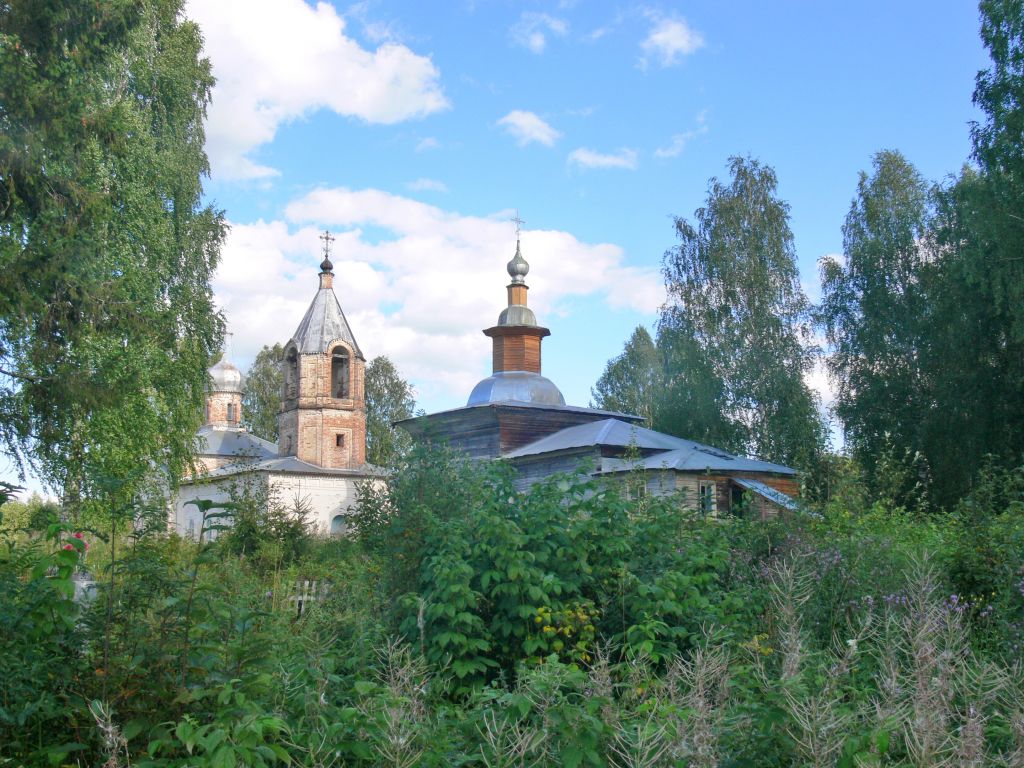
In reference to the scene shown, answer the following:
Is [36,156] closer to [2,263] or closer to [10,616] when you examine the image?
[2,263]

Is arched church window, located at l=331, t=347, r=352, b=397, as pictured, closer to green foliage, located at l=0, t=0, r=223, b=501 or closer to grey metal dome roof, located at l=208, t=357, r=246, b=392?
grey metal dome roof, located at l=208, t=357, r=246, b=392

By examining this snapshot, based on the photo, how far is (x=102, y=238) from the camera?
1455 cm

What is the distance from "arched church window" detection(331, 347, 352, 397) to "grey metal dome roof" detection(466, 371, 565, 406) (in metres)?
10.6

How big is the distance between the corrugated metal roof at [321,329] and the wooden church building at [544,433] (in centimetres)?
1012

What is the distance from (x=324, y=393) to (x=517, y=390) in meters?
11.8

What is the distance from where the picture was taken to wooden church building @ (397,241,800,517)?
20.3 metres

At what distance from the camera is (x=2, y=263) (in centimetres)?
1070

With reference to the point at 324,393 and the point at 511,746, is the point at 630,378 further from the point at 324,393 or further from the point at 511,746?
the point at 511,746

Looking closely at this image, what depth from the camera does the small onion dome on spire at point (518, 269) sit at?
28578 millimetres

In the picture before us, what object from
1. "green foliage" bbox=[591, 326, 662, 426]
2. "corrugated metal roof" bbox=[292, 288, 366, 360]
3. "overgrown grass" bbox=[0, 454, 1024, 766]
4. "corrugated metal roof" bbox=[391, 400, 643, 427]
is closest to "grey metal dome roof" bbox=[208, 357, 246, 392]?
"corrugated metal roof" bbox=[292, 288, 366, 360]

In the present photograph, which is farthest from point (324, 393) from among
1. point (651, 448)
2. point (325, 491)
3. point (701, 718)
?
point (701, 718)

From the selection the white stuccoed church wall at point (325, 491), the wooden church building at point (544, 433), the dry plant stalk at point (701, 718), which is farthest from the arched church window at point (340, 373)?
the dry plant stalk at point (701, 718)

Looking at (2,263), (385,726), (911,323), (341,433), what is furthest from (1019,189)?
(341,433)

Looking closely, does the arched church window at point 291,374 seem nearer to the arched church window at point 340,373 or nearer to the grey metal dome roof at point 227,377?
the arched church window at point 340,373
